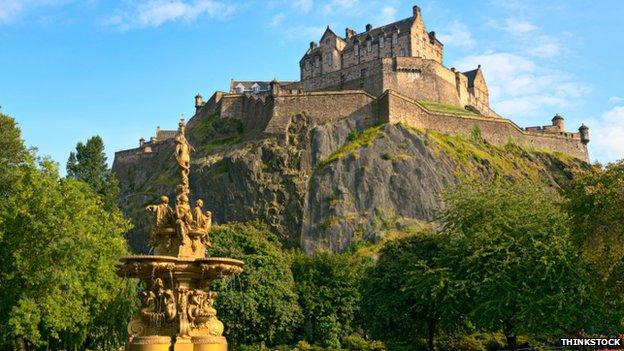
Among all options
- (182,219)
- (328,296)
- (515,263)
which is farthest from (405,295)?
(182,219)

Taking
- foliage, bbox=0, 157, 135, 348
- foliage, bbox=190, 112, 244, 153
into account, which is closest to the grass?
foliage, bbox=190, 112, 244, 153

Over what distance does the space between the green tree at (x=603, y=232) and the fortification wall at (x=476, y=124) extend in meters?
49.3

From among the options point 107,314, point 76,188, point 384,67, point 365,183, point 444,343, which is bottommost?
point 444,343

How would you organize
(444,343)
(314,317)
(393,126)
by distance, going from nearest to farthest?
1. (444,343)
2. (314,317)
3. (393,126)

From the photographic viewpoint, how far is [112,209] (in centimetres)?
5619

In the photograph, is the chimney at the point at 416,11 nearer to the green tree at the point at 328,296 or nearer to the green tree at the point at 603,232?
the green tree at the point at 328,296

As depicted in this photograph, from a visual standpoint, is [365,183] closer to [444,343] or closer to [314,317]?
[314,317]

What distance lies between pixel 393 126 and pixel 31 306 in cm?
5423

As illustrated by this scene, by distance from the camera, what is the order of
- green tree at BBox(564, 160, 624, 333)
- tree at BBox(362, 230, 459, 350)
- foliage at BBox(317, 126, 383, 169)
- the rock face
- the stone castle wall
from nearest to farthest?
green tree at BBox(564, 160, 624, 333), tree at BBox(362, 230, 459, 350), the rock face, foliage at BBox(317, 126, 383, 169), the stone castle wall

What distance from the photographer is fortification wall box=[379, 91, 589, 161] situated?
3137 inches

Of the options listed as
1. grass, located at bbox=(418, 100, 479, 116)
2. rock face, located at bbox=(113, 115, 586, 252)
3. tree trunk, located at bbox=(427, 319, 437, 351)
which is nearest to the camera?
tree trunk, located at bbox=(427, 319, 437, 351)

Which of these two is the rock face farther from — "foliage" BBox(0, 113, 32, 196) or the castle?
"foliage" BBox(0, 113, 32, 196)

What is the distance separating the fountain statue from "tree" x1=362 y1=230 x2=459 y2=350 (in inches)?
794

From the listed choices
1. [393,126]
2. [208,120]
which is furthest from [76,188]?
[208,120]
